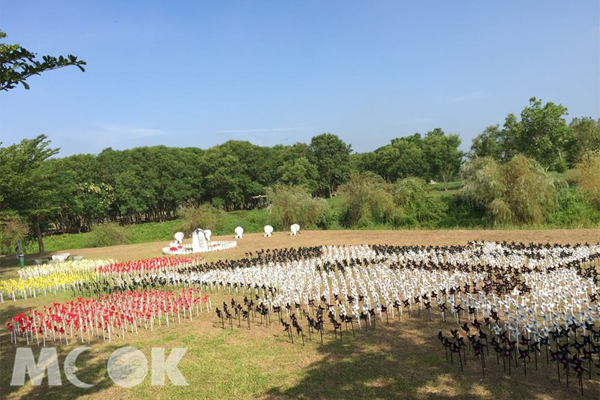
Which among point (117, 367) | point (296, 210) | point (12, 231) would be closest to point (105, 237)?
point (12, 231)

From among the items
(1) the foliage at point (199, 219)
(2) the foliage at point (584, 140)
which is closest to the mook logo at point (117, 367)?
(1) the foliage at point (199, 219)

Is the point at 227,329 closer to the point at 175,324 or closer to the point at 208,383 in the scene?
the point at 175,324

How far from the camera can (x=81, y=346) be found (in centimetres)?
1075

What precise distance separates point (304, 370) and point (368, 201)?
100 ft

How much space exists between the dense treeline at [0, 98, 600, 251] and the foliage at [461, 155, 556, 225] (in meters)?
0.08

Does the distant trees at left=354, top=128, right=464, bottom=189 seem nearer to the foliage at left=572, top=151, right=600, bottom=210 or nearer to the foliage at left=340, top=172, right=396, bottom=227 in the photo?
the foliage at left=340, top=172, right=396, bottom=227

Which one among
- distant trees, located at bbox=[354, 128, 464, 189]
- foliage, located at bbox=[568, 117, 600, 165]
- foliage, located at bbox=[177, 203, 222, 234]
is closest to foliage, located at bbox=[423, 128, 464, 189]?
distant trees, located at bbox=[354, 128, 464, 189]

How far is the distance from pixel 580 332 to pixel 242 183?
5652cm

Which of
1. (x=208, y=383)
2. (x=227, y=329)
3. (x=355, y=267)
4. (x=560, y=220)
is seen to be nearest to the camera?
(x=208, y=383)

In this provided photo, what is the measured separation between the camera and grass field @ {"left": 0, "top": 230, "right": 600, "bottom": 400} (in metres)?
6.95

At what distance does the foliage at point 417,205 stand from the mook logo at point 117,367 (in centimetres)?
3053

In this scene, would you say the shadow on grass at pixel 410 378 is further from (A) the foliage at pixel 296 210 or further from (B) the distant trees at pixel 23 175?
(A) the foliage at pixel 296 210

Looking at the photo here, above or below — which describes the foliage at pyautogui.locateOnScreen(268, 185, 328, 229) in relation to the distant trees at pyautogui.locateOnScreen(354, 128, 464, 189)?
below

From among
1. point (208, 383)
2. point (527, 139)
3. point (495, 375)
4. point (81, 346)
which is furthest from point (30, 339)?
point (527, 139)
